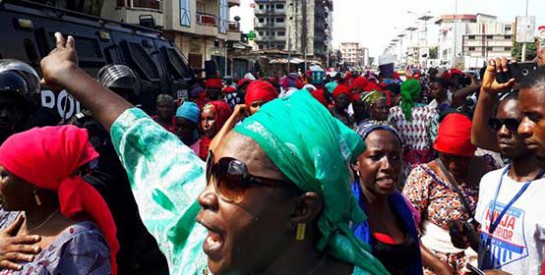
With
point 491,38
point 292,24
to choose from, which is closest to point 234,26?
point 292,24

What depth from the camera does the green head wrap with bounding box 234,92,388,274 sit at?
1513mm

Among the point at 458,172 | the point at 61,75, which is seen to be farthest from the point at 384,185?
the point at 61,75

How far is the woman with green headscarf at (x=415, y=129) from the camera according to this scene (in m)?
6.46

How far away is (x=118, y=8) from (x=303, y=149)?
29.1 metres

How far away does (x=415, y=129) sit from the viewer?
22.0ft

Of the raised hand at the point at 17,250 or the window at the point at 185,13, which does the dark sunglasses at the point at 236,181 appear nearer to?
the raised hand at the point at 17,250

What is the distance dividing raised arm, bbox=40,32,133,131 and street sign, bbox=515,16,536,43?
98.1 feet

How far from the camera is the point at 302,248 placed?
1.61m

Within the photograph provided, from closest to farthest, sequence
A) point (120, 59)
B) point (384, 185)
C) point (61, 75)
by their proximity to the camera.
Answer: point (61, 75), point (384, 185), point (120, 59)

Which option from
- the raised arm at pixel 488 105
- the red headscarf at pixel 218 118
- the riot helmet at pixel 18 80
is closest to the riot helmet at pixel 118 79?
the riot helmet at pixel 18 80

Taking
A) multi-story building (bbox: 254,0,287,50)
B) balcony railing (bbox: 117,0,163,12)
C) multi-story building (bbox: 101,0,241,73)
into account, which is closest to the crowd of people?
multi-story building (bbox: 101,0,241,73)

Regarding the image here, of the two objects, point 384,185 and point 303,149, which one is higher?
point 303,149

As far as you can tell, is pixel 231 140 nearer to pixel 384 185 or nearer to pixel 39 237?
pixel 39 237

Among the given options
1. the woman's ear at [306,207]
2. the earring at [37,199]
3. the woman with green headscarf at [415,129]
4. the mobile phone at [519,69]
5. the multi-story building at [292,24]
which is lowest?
the woman with green headscarf at [415,129]
